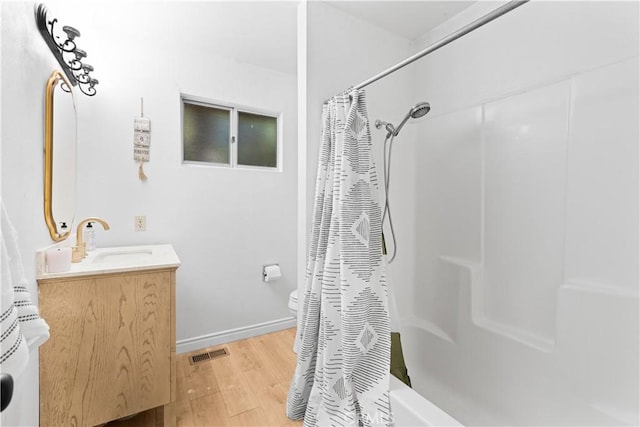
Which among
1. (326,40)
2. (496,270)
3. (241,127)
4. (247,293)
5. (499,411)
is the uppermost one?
(326,40)

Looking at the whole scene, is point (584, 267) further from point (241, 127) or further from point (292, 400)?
point (241, 127)

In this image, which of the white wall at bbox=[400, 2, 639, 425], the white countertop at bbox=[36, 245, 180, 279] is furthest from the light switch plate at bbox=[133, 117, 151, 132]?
the white wall at bbox=[400, 2, 639, 425]

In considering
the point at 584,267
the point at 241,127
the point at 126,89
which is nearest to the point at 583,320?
the point at 584,267

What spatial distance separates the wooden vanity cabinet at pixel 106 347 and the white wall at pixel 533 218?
1.47m

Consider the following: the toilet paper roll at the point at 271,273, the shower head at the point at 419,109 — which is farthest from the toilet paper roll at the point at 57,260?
the shower head at the point at 419,109

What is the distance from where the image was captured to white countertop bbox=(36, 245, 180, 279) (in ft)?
3.92

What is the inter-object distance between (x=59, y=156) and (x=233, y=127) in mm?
1227

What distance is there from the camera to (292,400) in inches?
56.6

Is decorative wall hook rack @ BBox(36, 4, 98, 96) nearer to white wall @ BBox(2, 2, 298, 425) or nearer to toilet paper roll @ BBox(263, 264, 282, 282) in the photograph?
white wall @ BBox(2, 2, 298, 425)

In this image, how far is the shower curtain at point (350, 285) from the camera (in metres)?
1.16

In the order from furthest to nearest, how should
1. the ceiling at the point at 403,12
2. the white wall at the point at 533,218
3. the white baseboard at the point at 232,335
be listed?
the white baseboard at the point at 232,335
the ceiling at the point at 403,12
the white wall at the point at 533,218

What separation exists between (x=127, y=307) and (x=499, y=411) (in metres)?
1.90

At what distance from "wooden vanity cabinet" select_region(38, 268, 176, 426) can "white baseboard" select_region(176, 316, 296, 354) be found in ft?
2.32

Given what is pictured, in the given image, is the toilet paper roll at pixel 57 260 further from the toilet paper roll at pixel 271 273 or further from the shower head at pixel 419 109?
the shower head at pixel 419 109
